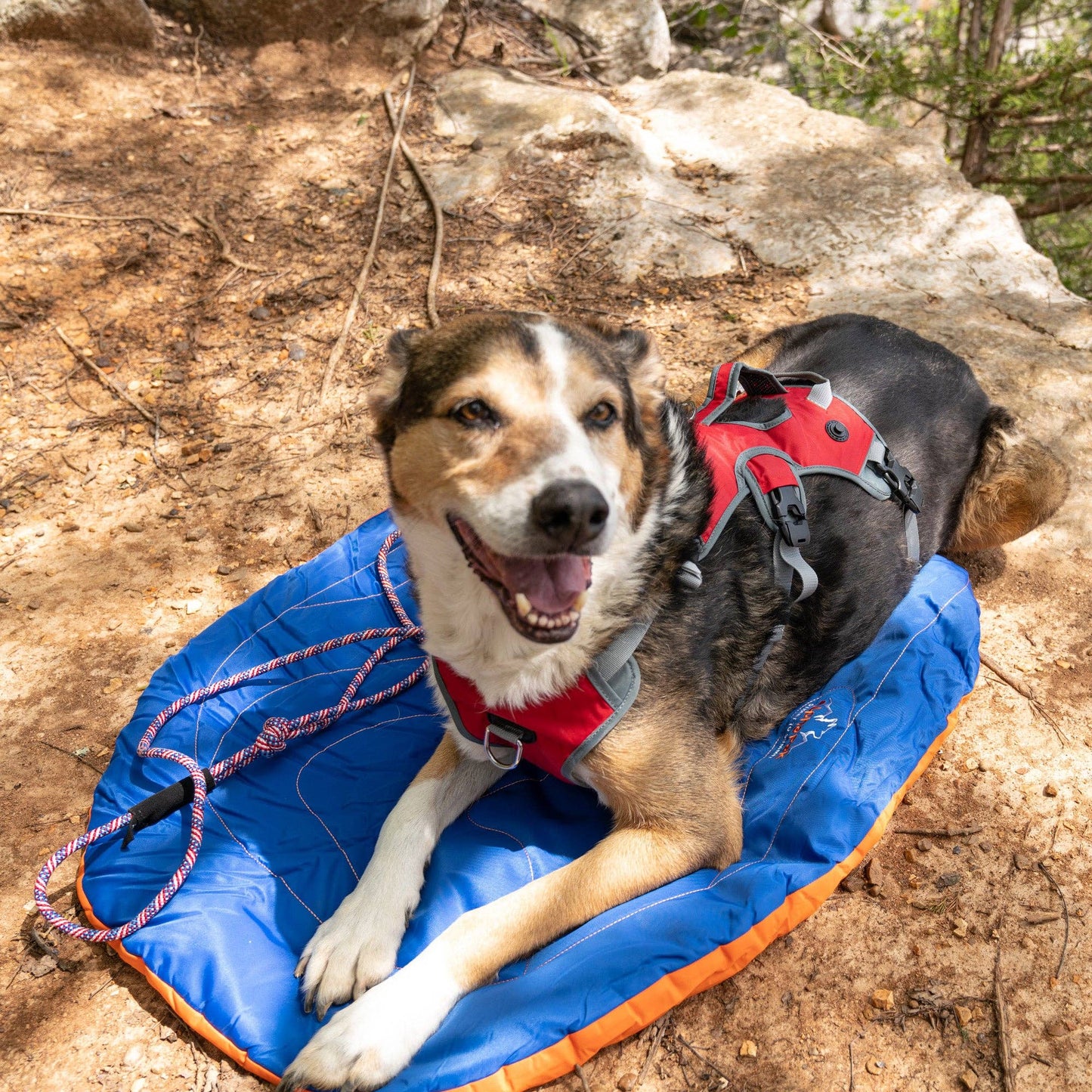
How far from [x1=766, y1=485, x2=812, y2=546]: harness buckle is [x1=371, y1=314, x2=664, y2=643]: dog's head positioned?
0.56 meters

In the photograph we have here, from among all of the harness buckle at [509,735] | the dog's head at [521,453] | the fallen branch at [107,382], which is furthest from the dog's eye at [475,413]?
the fallen branch at [107,382]

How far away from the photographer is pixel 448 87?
8453 millimetres

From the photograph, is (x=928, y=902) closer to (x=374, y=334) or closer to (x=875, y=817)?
(x=875, y=817)

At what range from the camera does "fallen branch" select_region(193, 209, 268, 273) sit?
6.55 metres

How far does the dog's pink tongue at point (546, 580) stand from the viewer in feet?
8.55

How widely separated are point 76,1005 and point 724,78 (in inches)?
362

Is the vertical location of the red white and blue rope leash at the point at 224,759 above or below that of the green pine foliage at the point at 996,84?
below

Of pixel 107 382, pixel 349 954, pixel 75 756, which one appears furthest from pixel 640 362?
pixel 107 382

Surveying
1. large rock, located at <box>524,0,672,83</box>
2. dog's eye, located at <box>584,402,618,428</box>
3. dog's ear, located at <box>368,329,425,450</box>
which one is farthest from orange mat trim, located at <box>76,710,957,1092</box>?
large rock, located at <box>524,0,672,83</box>

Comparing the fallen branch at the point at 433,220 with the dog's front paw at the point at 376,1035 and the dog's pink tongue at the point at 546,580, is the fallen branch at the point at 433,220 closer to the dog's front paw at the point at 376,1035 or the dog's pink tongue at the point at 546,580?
the dog's pink tongue at the point at 546,580

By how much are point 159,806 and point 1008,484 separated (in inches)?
157

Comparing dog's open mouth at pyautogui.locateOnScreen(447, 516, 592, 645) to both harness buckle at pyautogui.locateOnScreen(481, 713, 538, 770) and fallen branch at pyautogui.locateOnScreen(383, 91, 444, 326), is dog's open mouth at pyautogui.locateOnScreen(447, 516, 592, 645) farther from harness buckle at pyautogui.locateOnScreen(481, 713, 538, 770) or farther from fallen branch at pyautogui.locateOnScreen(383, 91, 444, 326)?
fallen branch at pyautogui.locateOnScreen(383, 91, 444, 326)

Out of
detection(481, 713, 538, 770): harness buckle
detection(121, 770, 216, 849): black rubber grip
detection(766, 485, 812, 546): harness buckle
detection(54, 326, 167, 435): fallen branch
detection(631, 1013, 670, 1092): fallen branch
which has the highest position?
detection(766, 485, 812, 546): harness buckle

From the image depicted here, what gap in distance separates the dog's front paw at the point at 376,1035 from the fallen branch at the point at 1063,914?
2022 mm
